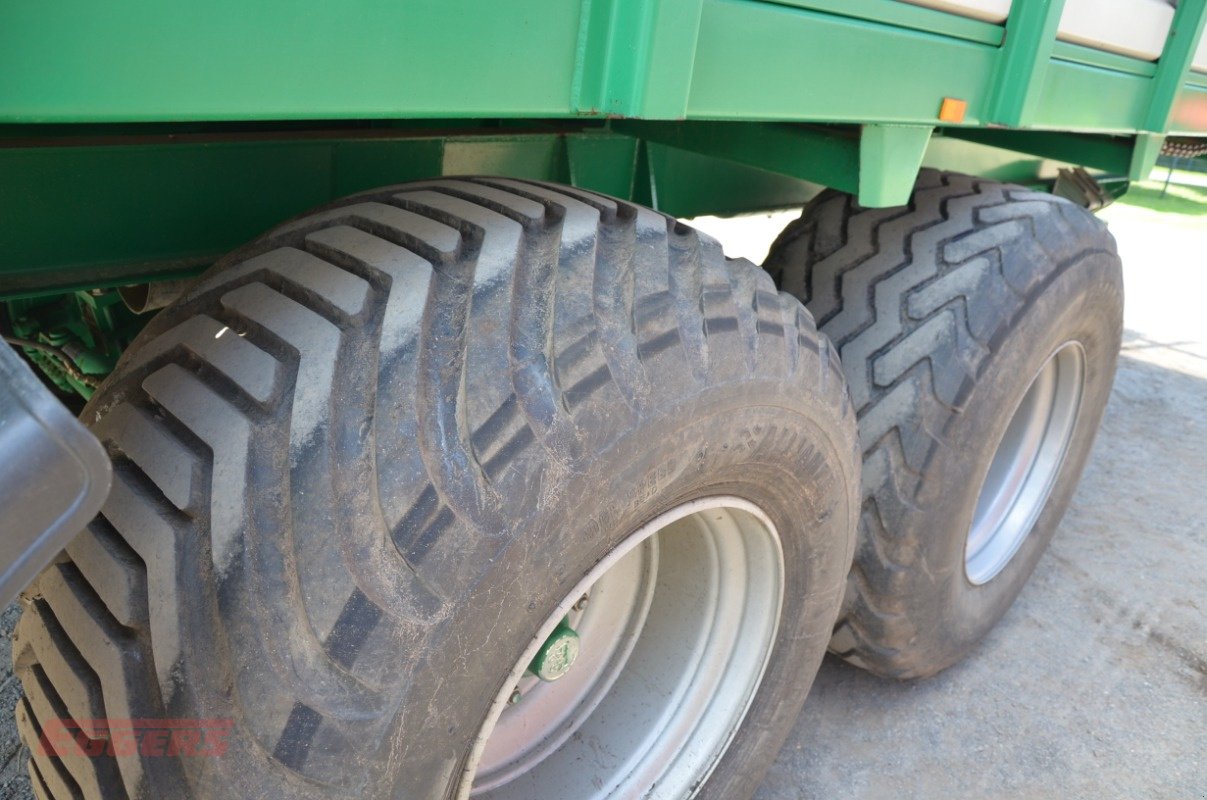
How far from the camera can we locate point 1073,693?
248 centimetres

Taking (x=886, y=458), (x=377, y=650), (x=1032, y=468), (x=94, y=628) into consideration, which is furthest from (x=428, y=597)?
(x=1032, y=468)

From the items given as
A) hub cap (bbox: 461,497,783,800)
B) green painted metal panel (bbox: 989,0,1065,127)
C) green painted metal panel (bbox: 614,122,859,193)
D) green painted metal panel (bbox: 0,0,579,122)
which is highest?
green painted metal panel (bbox: 989,0,1065,127)

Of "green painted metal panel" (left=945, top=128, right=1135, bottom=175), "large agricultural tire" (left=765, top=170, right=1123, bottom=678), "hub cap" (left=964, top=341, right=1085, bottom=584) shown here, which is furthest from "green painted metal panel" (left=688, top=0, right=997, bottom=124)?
"hub cap" (left=964, top=341, right=1085, bottom=584)

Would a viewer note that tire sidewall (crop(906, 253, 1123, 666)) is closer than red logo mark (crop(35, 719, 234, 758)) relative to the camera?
No

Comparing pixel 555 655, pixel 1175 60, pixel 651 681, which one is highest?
pixel 1175 60

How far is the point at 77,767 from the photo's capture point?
3.25 ft

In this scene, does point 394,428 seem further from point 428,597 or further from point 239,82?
point 239,82

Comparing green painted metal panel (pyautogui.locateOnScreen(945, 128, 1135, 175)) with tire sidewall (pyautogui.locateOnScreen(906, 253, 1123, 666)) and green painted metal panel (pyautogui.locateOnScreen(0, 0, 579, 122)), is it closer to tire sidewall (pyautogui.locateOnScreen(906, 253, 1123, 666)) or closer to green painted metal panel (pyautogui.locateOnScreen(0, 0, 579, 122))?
tire sidewall (pyautogui.locateOnScreen(906, 253, 1123, 666))

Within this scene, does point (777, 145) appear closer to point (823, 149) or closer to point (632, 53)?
point (823, 149)

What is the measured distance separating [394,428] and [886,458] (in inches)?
48.1

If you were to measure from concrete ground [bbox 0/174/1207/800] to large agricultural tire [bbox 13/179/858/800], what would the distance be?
1.10 metres

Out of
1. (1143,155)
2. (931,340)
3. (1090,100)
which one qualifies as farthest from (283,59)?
(1143,155)

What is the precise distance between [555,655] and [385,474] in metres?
0.50

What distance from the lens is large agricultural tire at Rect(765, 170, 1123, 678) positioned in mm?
1896
